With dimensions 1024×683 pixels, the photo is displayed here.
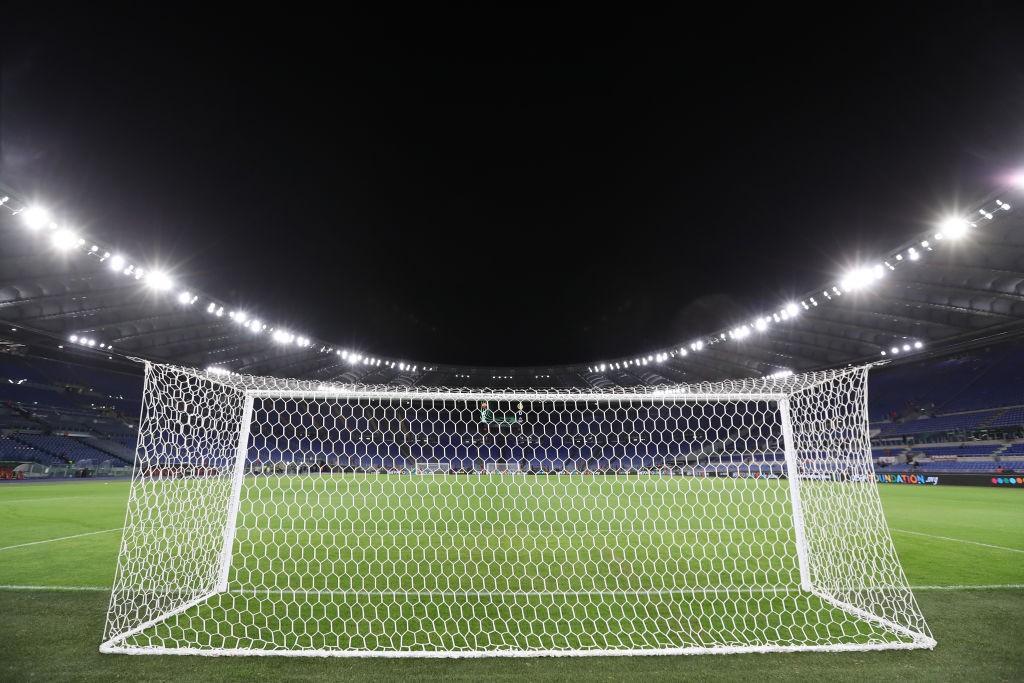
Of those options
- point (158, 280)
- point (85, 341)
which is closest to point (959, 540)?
point (158, 280)

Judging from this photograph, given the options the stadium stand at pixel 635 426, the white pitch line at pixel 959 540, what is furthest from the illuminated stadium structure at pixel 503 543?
the stadium stand at pixel 635 426

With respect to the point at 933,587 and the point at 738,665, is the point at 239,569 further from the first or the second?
the point at 933,587

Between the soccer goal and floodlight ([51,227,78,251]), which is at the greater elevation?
floodlight ([51,227,78,251])

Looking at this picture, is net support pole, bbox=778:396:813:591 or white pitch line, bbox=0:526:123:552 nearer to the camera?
net support pole, bbox=778:396:813:591

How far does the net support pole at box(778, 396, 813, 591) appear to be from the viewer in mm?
4328

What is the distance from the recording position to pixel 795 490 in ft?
14.7

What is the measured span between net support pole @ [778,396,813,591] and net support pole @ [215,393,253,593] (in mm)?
4684

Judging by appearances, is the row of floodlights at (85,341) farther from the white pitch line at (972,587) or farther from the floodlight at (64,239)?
the white pitch line at (972,587)

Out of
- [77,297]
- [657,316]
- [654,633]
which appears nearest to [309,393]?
[654,633]

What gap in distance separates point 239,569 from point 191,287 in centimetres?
1536

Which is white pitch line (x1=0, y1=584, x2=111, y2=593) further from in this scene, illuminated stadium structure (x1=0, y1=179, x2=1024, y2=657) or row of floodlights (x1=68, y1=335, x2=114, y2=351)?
row of floodlights (x1=68, y1=335, x2=114, y2=351)

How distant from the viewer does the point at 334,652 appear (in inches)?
120

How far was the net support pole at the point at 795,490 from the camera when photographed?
433cm

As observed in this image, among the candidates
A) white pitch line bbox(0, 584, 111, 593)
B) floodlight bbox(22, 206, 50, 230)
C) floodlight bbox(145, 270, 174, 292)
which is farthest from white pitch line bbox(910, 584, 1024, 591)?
floodlight bbox(145, 270, 174, 292)
